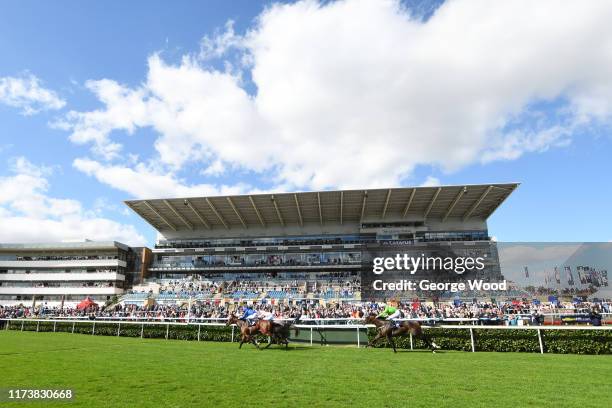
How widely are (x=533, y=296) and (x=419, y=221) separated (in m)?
15.2

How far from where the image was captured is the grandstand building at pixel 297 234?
127 ft

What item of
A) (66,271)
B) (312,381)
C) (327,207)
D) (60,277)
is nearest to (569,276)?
(327,207)

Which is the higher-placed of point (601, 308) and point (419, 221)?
point (419, 221)

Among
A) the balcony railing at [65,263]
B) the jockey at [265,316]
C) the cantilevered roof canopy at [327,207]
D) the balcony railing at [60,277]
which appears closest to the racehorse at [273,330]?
the jockey at [265,316]

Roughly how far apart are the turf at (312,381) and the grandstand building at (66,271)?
41.4 meters

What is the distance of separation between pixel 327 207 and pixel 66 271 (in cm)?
3188

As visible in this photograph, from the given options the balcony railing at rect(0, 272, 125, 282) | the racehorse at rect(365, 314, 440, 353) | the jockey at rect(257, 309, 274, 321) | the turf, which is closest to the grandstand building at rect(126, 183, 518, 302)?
the balcony railing at rect(0, 272, 125, 282)

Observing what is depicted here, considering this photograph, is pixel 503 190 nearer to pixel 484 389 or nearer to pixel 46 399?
pixel 484 389

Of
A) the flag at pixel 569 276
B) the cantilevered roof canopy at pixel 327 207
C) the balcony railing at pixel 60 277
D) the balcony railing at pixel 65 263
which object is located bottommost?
the flag at pixel 569 276

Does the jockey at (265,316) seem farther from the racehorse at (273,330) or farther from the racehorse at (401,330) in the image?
the racehorse at (401,330)

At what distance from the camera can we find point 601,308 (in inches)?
947

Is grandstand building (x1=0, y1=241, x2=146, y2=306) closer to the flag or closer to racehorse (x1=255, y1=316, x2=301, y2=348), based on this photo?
racehorse (x1=255, y1=316, x2=301, y2=348)

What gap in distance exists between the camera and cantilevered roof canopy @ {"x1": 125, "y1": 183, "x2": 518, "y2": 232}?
38562 mm

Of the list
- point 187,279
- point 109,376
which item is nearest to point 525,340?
point 109,376
